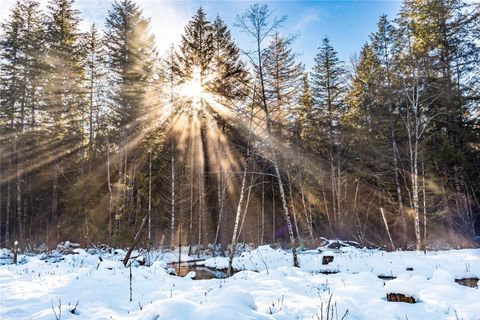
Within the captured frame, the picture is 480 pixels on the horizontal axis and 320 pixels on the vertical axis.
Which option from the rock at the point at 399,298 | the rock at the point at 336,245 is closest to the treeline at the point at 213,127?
the rock at the point at 336,245

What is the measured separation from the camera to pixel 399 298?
21.8 ft

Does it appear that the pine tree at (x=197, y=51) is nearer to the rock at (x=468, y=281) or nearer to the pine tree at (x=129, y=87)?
the pine tree at (x=129, y=87)

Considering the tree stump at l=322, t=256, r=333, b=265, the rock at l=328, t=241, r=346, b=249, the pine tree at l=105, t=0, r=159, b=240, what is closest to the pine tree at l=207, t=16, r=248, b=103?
the pine tree at l=105, t=0, r=159, b=240

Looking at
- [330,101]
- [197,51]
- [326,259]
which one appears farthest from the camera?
[330,101]

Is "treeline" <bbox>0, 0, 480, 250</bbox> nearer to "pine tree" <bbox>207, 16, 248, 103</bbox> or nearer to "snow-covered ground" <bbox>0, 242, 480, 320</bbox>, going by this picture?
"pine tree" <bbox>207, 16, 248, 103</bbox>

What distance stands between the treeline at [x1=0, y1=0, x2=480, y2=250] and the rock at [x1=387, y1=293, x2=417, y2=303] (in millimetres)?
12066

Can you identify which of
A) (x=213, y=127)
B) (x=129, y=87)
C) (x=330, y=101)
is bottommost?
(x=213, y=127)

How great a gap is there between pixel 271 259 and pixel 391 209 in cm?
1267

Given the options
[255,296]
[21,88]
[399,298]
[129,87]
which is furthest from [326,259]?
[21,88]

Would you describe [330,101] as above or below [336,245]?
above

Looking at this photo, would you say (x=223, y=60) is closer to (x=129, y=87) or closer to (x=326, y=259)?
(x=129, y=87)

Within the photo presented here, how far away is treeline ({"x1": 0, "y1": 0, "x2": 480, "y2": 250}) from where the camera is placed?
59.9ft

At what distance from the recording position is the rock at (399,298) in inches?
258

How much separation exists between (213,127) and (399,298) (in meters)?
16.2
